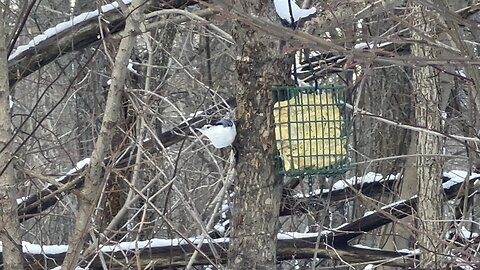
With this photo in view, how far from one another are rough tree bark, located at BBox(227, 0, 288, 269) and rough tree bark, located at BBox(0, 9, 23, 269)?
3.64 ft

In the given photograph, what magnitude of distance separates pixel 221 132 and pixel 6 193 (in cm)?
109

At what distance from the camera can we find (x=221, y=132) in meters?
3.68

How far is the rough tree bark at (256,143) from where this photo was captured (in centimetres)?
379

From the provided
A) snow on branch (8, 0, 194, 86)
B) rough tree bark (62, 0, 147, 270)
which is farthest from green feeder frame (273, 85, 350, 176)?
snow on branch (8, 0, 194, 86)

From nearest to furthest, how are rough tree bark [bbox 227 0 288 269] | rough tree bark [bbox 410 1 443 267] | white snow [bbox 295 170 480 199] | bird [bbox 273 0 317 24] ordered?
bird [bbox 273 0 317 24] < rough tree bark [bbox 227 0 288 269] < rough tree bark [bbox 410 1 443 267] < white snow [bbox 295 170 480 199]

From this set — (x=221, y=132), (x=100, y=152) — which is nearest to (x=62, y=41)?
(x=100, y=152)

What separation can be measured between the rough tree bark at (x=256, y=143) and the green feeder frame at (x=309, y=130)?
7cm

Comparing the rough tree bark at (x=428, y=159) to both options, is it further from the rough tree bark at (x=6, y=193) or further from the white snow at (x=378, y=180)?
the rough tree bark at (x=6, y=193)

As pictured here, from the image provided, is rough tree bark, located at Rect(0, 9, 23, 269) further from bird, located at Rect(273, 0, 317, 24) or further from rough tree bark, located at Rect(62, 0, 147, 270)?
bird, located at Rect(273, 0, 317, 24)

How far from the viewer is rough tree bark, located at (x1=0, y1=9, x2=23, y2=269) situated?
3.62 metres

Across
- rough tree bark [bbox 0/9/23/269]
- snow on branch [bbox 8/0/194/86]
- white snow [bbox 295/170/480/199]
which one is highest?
snow on branch [bbox 8/0/194/86]

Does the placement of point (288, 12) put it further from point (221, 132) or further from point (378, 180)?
point (378, 180)

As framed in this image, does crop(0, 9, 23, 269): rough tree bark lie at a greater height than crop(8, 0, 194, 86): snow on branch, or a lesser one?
lesser

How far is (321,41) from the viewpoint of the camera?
6.50ft
